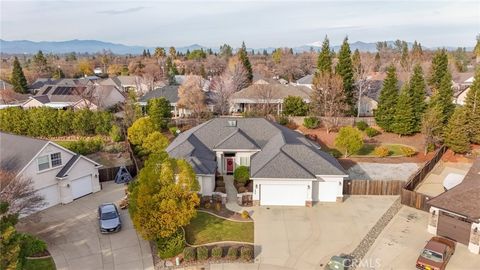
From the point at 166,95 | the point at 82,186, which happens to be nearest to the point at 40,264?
the point at 82,186

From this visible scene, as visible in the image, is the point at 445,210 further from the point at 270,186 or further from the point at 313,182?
the point at 270,186

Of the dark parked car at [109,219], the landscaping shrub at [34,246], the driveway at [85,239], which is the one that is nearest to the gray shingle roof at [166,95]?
the driveway at [85,239]

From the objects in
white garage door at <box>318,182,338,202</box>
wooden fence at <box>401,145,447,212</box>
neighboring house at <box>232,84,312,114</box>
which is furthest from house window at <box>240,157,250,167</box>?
neighboring house at <box>232,84,312,114</box>

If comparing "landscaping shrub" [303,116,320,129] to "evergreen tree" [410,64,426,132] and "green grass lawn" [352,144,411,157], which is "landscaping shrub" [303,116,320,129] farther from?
"evergreen tree" [410,64,426,132]

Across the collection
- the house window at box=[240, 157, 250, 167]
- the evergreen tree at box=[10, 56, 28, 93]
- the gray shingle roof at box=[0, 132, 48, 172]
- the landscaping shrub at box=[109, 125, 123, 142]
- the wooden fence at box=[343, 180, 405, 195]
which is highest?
the evergreen tree at box=[10, 56, 28, 93]

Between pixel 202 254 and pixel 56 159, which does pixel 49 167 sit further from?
pixel 202 254

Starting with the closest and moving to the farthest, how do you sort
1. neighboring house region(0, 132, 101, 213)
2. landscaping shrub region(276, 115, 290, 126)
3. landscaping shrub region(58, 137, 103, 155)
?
neighboring house region(0, 132, 101, 213), landscaping shrub region(58, 137, 103, 155), landscaping shrub region(276, 115, 290, 126)

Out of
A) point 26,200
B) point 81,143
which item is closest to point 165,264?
point 26,200
